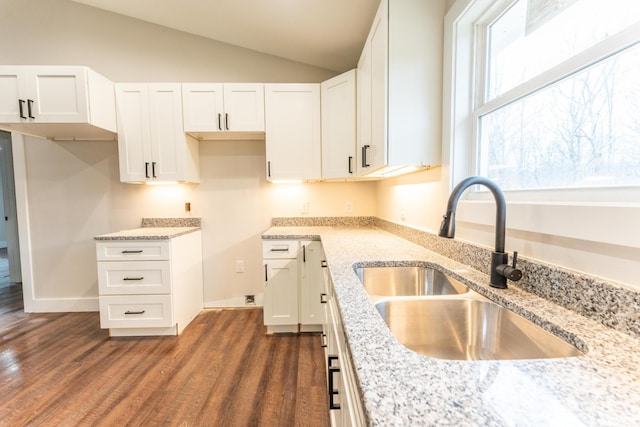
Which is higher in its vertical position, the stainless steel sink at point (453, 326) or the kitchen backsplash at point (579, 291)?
the kitchen backsplash at point (579, 291)

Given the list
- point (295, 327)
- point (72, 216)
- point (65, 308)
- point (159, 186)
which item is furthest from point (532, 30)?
point (65, 308)

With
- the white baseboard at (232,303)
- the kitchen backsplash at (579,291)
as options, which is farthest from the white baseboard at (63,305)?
the kitchen backsplash at (579,291)

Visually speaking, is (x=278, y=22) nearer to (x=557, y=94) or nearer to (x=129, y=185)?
(x=557, y=94)

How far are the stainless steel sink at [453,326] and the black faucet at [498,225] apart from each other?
0.34 ft

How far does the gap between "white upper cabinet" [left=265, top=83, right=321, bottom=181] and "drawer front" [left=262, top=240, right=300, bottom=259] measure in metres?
0.64

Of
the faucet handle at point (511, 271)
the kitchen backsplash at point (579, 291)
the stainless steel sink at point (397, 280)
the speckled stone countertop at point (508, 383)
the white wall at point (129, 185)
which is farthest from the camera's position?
the white wall at point (129, 185)

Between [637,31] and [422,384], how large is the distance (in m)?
0.99

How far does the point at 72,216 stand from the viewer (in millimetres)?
2760

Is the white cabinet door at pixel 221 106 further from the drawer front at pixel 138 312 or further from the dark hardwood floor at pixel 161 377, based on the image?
the dark hardwood floor at pixel 161 377

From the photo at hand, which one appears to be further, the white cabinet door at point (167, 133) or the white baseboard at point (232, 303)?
the white baseboard at point (232, 303)

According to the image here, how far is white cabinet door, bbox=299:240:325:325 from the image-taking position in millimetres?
2262

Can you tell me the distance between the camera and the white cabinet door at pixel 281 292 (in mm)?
2273

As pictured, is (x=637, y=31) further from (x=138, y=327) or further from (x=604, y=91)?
(x=138, y=327)

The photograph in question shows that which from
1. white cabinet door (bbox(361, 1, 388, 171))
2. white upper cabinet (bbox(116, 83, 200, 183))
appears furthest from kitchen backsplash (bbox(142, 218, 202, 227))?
white cabinet door (bbox(361, 1, 388, 171))
